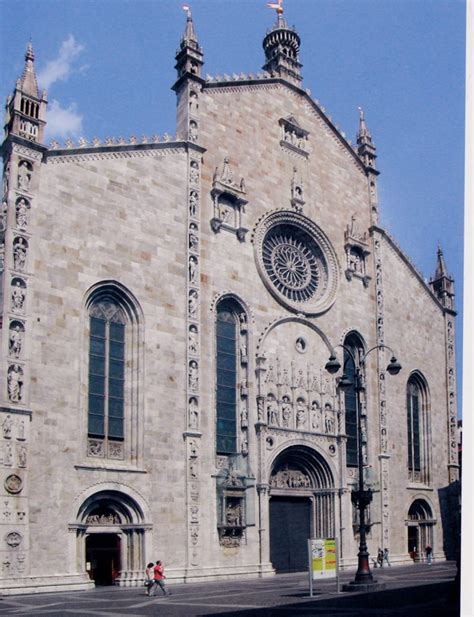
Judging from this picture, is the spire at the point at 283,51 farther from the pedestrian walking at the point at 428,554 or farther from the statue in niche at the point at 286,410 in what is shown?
the pedestrian walking at the point at 428,554

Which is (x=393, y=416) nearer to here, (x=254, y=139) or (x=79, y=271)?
(x=254, y=139)

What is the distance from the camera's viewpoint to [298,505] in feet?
130

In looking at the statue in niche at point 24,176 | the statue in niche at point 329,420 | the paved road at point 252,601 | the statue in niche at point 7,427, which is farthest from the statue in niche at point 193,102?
the paved road at point 252,601

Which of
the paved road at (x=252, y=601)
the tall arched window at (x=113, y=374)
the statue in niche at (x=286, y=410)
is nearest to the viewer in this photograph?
the paved road at (x=252, y=601)

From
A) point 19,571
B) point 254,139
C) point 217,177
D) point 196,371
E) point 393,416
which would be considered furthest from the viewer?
point 393,416

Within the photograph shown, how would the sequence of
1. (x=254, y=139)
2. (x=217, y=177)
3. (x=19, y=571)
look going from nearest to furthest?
(x=19, y=571)
(x=217, y=177)
(x=254, y=139)

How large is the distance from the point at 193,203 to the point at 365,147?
51.9 feet

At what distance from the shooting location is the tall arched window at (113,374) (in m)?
32.1

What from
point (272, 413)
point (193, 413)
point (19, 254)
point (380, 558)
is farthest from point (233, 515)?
point (19, 254)

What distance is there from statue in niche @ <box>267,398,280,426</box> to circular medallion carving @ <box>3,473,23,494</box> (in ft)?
42.7

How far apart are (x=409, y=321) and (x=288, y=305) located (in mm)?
10959

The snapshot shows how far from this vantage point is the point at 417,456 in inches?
1859

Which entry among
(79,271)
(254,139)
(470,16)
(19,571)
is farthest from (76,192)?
(470,16)

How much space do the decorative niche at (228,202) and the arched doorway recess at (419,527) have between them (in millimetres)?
19017
